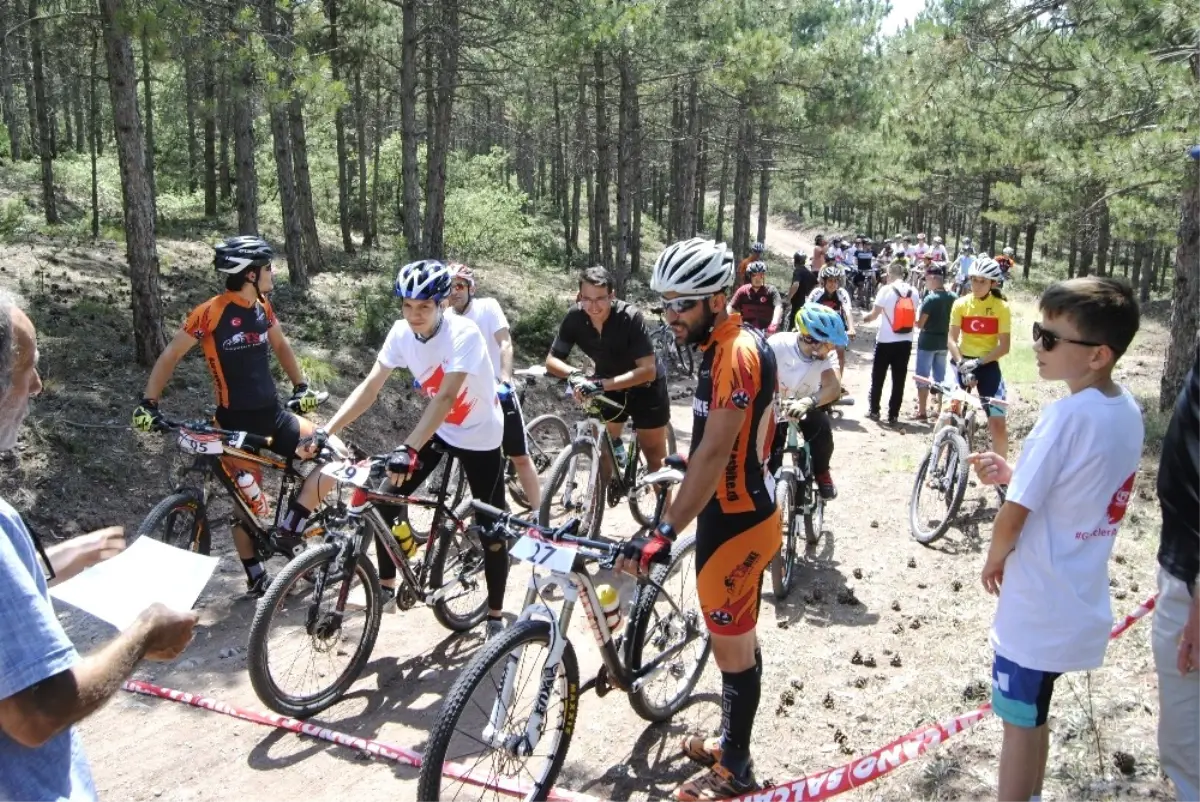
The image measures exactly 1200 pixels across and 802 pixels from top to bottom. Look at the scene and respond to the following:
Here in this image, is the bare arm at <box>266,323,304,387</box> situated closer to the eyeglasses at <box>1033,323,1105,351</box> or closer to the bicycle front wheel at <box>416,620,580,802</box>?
the bicycle front wheel at <box>416,620,580,802</box>

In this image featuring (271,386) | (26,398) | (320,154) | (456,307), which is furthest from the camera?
(320,154)

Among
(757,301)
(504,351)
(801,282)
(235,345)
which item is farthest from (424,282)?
(801,282)

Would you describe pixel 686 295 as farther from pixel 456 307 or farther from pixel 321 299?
pixel 321 299

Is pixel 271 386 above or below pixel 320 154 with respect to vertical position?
below

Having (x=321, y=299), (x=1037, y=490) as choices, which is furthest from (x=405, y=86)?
(x=1037, y=490)

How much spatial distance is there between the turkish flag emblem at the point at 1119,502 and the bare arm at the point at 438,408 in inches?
126

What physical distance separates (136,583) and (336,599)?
2.50m

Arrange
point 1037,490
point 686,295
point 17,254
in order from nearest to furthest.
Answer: point 1037,490
point 686,295
point 17,254

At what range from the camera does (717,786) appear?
3.79m

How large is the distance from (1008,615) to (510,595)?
12.8ft

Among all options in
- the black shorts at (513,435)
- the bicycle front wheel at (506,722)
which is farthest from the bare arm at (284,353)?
the bicycle front wheel at (506,722)

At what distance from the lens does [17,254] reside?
12758 mm

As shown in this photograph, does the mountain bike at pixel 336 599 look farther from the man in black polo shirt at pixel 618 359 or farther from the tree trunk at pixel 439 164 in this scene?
the tree trunk at pixel 439 164

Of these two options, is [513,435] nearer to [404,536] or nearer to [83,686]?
[404,536]
